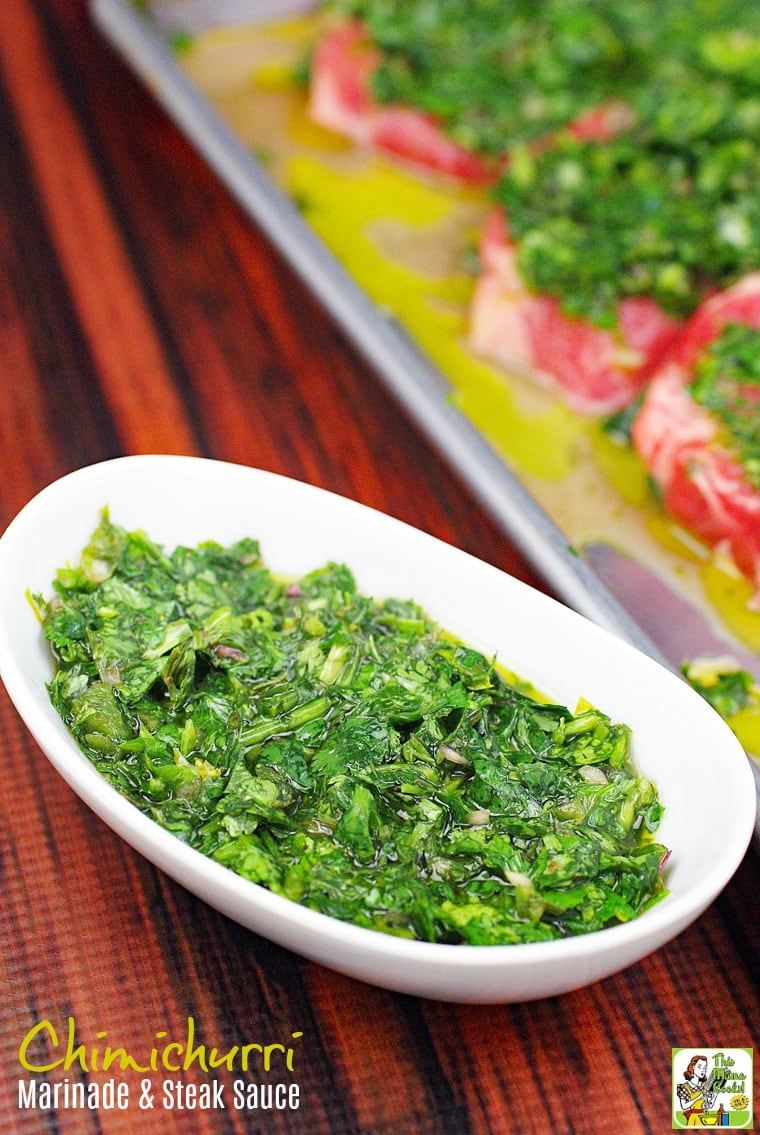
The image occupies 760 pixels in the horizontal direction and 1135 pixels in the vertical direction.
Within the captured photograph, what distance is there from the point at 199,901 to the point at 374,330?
5.75ft

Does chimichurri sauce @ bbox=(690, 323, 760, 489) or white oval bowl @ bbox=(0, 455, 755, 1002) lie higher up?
chimichurri sauce @ bbox=(690, 323, 760, 489)

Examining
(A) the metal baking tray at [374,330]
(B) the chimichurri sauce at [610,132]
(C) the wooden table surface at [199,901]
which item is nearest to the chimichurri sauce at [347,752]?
(C) the wooden table surface at [199,901]

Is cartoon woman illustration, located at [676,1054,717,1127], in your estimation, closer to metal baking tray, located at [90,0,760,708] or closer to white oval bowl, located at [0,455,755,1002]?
white oval bowl, located at [0,455,755,1002]

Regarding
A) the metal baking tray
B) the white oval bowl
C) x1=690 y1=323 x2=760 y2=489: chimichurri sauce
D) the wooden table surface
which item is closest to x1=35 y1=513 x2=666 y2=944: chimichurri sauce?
the white oval bowl

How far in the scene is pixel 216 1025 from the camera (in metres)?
2.24

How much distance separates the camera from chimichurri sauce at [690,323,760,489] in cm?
316

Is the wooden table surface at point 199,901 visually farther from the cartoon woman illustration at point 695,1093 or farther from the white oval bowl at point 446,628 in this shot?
the white oval bowl at point 446,628

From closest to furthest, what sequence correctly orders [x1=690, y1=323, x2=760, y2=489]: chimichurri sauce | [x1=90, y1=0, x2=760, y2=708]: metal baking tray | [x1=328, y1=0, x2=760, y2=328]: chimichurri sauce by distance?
[x1=90, y1=0, x2=760, y2=708]: metal baking tray < [x1=690, y1=323, x2=760, y2=489]: chimichurri sauce < [x1=328, y1=0, x2=760, y2=328]: chimichurri sauce

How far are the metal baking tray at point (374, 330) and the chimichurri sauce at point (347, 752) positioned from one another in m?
0.51

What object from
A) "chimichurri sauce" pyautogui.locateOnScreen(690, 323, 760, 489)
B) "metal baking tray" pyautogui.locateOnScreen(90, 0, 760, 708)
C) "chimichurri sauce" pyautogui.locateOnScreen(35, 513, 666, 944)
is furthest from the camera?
"chimichurri sauce" pyautogui.locateOnScreen(690, 323, 760, 489)

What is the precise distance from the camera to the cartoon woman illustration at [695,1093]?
7.21 feet

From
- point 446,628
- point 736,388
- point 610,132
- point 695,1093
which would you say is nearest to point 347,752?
point 446,628

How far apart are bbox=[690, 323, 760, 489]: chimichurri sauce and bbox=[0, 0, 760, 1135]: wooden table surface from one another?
70 centimetres

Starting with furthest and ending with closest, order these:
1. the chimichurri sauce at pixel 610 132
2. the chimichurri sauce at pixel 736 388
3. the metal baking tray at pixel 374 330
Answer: the chimichurri sauce at pixel 610 132, the chimichurri sauce at pixel 736 388, the metal baking tray at pixel 374 330
